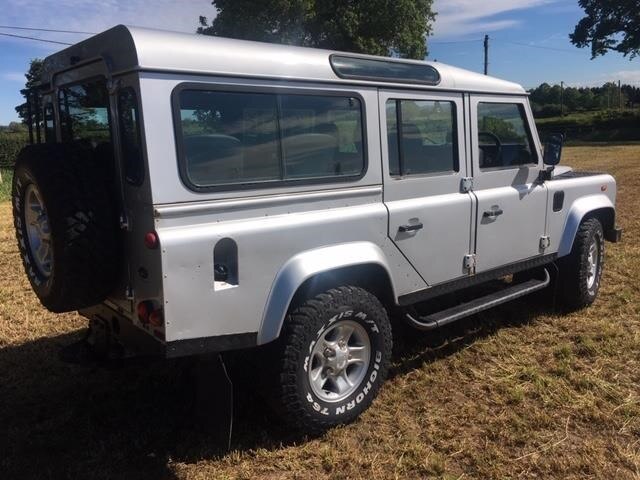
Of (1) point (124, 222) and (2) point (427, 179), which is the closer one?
(1) point (124, 222)

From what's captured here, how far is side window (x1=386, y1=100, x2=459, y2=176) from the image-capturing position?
3533 millimetres

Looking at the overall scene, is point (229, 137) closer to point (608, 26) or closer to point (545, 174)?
point (545, 174)

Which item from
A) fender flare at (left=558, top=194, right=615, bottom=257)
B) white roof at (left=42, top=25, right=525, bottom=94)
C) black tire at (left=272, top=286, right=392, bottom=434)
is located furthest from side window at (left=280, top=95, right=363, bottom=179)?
fender flare at (left=558, top=194, right=615, bottom=257)

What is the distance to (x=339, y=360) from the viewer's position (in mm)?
3285

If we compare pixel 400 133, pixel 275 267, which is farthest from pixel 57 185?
pixel 400 133

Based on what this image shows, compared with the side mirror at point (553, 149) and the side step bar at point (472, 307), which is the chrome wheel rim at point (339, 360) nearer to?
the side step bar at point (472, 307)

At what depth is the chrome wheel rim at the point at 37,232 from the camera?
112 inches

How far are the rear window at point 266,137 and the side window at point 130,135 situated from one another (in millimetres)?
192

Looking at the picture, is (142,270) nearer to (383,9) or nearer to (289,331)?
(289,331)

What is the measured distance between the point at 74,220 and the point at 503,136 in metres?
3.14

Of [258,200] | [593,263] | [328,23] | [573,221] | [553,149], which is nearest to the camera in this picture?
[258,200]

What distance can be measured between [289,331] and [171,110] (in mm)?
1242

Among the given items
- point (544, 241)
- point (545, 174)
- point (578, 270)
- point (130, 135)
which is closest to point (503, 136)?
point (545, 174)

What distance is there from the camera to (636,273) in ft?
19.8
